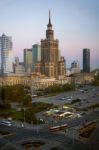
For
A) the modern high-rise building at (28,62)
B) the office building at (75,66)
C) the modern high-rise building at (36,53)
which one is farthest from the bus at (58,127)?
the modern high-rise building at (28,62)

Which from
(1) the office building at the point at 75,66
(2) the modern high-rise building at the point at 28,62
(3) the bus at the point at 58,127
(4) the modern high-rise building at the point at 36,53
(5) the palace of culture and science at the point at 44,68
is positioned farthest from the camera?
(2) the modern high-rise building at the point at 28,62

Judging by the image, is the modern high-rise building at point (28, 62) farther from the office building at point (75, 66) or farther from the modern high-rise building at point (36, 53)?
the office building at point (75, 66)

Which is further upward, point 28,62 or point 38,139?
point 28,62

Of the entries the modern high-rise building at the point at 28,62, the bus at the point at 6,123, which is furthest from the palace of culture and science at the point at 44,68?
the bus at the point at 6,123

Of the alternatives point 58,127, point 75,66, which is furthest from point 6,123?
point 75,66

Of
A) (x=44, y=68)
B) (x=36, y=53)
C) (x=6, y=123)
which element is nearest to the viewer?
(x=6, y=123)

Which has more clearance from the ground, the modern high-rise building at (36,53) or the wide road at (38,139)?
the modern high-rise building at (36,53)

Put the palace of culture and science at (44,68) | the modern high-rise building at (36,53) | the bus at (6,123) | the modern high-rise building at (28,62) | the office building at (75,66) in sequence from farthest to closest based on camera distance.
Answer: the modern high-rise building at (28,62) < the modern high-rise building at (36,53) < the palace of culture and science at (44,68) < the office building at (75,66) < the bus at (6,123)

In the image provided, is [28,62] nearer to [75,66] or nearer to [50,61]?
[50,61]

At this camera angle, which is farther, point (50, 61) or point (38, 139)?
point (50, 61)

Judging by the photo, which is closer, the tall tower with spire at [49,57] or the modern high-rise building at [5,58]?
the tall tower with spire at [49,57]

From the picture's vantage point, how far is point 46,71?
34.7 feet

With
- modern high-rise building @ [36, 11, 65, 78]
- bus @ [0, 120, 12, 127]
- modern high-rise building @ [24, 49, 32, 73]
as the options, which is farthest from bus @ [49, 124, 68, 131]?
modern high-rise building @ [24, 49, 32, 73]

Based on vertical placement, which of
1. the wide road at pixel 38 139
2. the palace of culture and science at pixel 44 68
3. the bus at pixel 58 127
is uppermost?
the palace of culture and science at pixel 44 68
